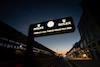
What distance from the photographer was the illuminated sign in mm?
6690

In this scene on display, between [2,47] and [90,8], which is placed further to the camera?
[90,8]

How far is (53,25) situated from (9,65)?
5632 mm

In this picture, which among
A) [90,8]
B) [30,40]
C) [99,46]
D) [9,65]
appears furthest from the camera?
[90,8]

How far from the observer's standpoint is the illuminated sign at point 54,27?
669 centimetres

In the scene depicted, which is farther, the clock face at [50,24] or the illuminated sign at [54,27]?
the clock face at [50,24]

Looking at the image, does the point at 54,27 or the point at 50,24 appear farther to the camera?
the point at 50,24

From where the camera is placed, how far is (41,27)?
733 cm

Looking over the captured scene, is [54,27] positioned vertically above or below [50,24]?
below

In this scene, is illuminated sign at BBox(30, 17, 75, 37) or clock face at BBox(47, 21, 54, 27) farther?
clock face at BBox(47, 21, 54, 27)

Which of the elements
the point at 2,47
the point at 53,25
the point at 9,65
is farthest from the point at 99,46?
the point at 2,47

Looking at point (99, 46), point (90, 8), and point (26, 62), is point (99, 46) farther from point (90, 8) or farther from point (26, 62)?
point (26, 62)

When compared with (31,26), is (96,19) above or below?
above

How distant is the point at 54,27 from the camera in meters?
6.80

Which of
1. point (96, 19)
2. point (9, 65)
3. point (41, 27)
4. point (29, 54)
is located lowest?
point (9, 65)
